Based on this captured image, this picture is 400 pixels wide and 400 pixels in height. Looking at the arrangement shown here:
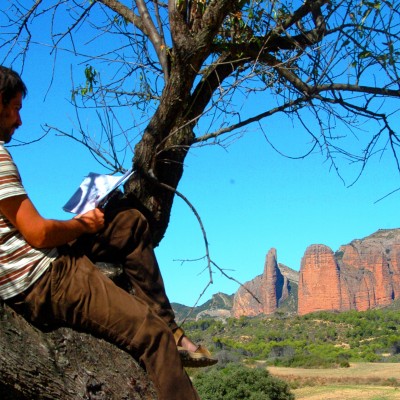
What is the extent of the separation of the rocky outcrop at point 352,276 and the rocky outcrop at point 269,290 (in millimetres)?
8442

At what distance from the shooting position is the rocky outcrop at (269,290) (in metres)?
120

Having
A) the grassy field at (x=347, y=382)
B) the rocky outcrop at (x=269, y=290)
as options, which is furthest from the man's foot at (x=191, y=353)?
the rocky outcrop at (x=269, y=290)

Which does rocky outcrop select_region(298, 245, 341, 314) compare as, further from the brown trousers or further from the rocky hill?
the brown trousers

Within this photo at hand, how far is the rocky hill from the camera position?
111625mm

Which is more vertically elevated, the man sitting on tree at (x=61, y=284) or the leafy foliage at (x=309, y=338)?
the leafy foliage at (x=309, y=338)

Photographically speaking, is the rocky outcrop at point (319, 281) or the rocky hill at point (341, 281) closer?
the rocky hill at point (341, 281)

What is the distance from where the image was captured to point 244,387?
2647cm

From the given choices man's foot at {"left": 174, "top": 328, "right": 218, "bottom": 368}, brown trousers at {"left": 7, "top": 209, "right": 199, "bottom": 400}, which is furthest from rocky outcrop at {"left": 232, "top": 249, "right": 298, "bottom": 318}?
brown trousers at {"left": 7, "top": 209, "right": 199, "bottom": 400}

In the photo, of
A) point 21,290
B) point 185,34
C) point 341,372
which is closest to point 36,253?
point 21,290

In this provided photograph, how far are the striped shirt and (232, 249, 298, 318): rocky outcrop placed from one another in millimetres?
115696

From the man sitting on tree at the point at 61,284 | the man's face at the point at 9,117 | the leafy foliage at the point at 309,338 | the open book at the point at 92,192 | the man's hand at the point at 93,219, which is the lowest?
the man sitting on tree at the point at 61,284

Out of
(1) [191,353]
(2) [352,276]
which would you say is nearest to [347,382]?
(1) [191,353]

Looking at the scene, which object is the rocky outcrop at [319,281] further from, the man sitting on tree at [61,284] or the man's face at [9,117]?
the man's face at [9,117]

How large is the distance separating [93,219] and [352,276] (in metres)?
117
